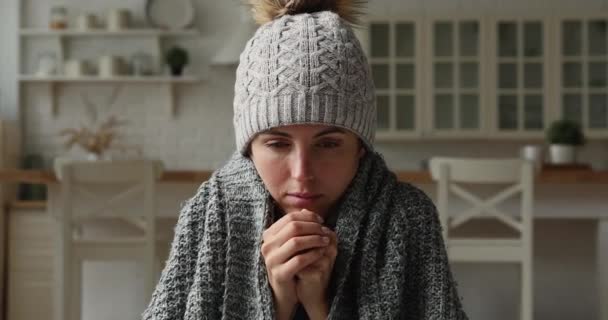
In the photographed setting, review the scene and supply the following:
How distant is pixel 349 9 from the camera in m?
0.88

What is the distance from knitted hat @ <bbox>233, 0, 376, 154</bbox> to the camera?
2.54ft

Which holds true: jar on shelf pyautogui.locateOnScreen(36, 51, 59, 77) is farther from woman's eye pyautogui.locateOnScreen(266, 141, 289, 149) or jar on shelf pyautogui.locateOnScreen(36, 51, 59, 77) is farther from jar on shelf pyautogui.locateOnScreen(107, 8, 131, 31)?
woman's eye pyautogui.locateOnScreen(266, 141, 289, 149)

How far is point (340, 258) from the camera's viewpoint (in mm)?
786

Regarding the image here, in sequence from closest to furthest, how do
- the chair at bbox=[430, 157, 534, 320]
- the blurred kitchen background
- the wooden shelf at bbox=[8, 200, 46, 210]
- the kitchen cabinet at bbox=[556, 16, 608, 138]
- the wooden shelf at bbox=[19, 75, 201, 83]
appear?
the chair at bbox=[430, 157, 534, 320] → the blurred kitchen background → the wooden shelf at bbox=[8, 200, 46, 210] → the kitchen cabinet at bbox=[556, 16, 608, 138] → the wooden shelf at bbox=[19, 75, 201, 83]

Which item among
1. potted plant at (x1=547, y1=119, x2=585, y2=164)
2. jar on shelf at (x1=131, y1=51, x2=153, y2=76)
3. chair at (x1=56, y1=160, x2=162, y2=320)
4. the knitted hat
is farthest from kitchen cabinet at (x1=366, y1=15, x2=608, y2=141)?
the knitted hat

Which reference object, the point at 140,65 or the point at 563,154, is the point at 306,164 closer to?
the point at 563,154

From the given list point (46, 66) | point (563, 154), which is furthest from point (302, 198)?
point (46, 66)

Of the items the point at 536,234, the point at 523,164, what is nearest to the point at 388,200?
the point at 523,164

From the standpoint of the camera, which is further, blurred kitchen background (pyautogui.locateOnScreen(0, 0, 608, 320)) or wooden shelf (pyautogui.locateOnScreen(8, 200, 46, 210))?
wooden shelf (pyautogui.locateOnScreen(8, 200, 46, 210))

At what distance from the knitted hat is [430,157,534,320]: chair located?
2.22 meters

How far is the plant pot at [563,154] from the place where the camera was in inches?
152

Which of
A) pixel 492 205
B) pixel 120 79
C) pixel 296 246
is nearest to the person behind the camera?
pixel 296 246

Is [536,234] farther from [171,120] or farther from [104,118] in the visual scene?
[104,118]

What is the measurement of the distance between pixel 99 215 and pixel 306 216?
259 centimetres
